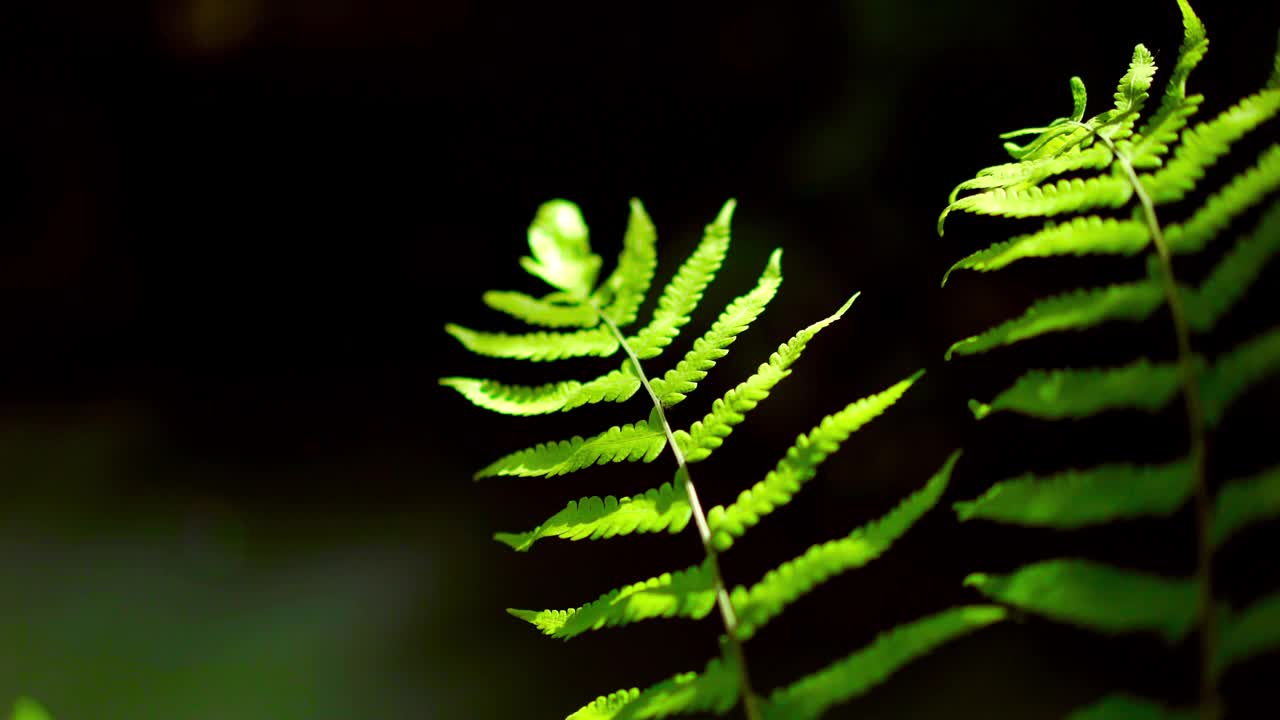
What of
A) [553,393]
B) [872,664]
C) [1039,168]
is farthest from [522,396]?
[1039,168]

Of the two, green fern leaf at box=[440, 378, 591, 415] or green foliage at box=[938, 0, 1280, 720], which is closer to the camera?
green foliage at box=[938, 0, 1280, 720]

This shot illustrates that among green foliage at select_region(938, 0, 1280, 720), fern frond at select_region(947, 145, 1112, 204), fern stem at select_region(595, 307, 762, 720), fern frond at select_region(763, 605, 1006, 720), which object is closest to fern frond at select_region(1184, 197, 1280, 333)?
green foliage at select_region(938, 0, 1280, 720)

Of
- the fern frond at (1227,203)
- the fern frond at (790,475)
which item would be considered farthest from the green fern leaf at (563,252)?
the fern frond at (1227,203)

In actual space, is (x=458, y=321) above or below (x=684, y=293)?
above

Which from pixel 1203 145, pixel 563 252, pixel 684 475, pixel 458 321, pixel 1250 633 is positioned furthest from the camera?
pixel 458 321

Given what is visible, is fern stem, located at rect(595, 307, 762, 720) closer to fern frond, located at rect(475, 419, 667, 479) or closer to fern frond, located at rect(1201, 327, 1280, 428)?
fern frond, located at rect(475, 419, 667, 479)

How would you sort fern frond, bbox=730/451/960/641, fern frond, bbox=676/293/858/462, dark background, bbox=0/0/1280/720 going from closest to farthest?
fern frond, bbox=730/451/960/641, fern frond, bbox=676/293/858/462, dark background, bbox=0/0/1280/720

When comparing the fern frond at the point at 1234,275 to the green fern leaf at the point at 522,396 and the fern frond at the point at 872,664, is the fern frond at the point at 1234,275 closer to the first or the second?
the fern frond at the point at 872,664

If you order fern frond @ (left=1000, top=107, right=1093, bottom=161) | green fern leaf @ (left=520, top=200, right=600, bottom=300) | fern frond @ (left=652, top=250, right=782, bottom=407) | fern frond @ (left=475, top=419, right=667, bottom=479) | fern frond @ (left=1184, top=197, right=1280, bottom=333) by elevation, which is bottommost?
fern frond @ (left=1184, top=197, right=1280, bottom=333)

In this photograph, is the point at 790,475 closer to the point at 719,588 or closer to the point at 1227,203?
the point at 719,588
